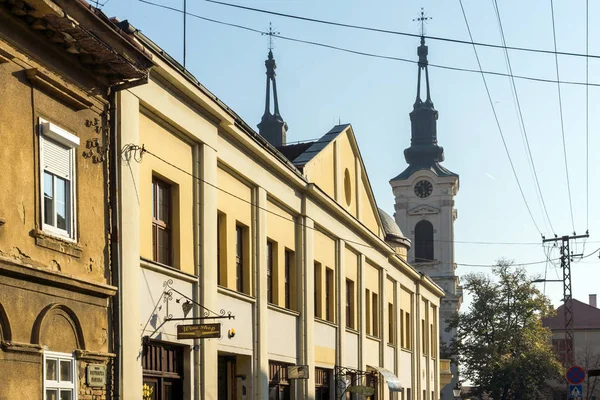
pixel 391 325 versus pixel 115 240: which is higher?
pixel 115 240

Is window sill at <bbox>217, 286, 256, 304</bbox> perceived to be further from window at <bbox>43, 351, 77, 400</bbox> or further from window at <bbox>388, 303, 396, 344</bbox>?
window at <bbox>388, 303, 396, 344</bbox>

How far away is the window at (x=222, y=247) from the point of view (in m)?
22.9

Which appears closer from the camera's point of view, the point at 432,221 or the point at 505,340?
the point at 505,340

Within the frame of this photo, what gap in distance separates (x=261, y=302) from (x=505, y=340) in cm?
5116

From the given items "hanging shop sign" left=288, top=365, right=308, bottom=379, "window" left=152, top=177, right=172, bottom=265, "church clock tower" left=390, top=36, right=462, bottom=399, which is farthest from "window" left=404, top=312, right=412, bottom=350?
"church clock tower" left=390, top=36, right=462, bottom=399

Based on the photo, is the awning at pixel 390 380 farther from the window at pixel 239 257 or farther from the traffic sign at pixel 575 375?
the window at pixel 239 257

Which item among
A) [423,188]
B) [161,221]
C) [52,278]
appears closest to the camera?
[52,278]

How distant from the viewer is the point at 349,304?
1356 inches

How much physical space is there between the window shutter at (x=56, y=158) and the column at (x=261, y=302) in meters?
9.65

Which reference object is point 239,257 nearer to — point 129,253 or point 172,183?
point 172,183

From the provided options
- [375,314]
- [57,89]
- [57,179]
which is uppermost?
[57,89]

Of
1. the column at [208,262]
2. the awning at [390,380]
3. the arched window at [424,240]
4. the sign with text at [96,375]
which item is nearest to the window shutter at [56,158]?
the sign with text at [96,375]

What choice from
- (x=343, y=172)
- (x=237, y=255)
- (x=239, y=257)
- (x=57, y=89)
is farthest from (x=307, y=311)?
(x=57, y=89)

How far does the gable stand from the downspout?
12.6 m
